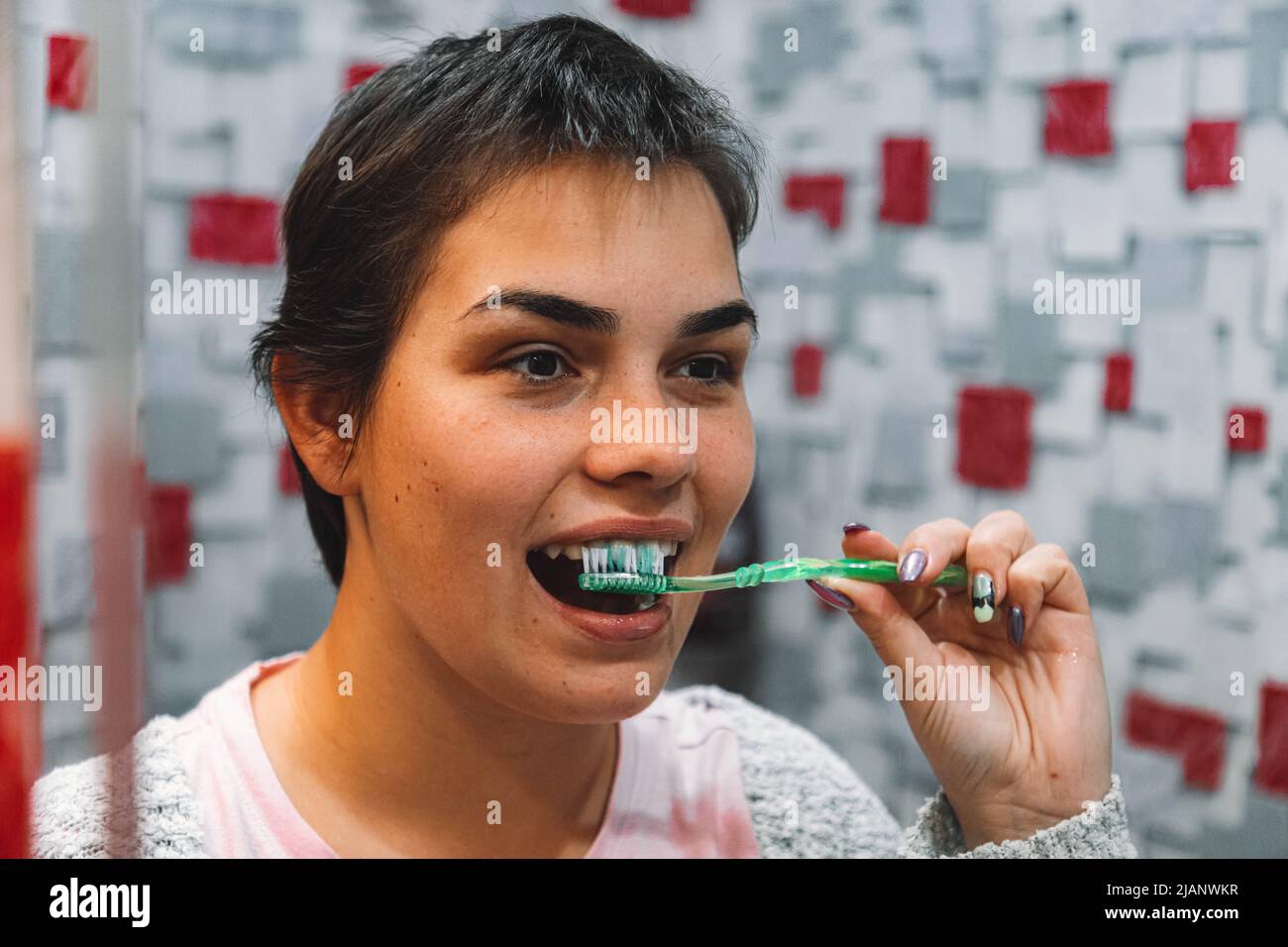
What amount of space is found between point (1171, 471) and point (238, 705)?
33.1 inches

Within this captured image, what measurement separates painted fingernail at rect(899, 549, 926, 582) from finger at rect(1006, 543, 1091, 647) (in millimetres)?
81

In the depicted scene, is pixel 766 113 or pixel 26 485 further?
pixel 766 113

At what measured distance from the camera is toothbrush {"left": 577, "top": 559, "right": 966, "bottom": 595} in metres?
0.78

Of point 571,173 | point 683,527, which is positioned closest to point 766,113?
point 571,173

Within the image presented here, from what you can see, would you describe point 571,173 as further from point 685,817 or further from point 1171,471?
point 1171,471

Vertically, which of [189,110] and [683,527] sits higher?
[189,110]

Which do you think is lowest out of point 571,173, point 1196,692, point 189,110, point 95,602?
point 1196,692

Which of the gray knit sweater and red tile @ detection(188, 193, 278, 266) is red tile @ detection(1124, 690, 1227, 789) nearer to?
the gray knit sweater

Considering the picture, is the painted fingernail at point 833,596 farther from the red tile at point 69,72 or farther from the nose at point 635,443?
the red tile at point 69,72

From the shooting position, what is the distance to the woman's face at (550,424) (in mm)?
767

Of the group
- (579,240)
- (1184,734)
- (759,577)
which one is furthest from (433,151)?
(1184,734)

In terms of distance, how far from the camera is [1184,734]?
1.10 m

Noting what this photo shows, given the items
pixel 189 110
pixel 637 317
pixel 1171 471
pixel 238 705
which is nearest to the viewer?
pixel 637 317

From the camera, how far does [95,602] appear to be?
90 cm
